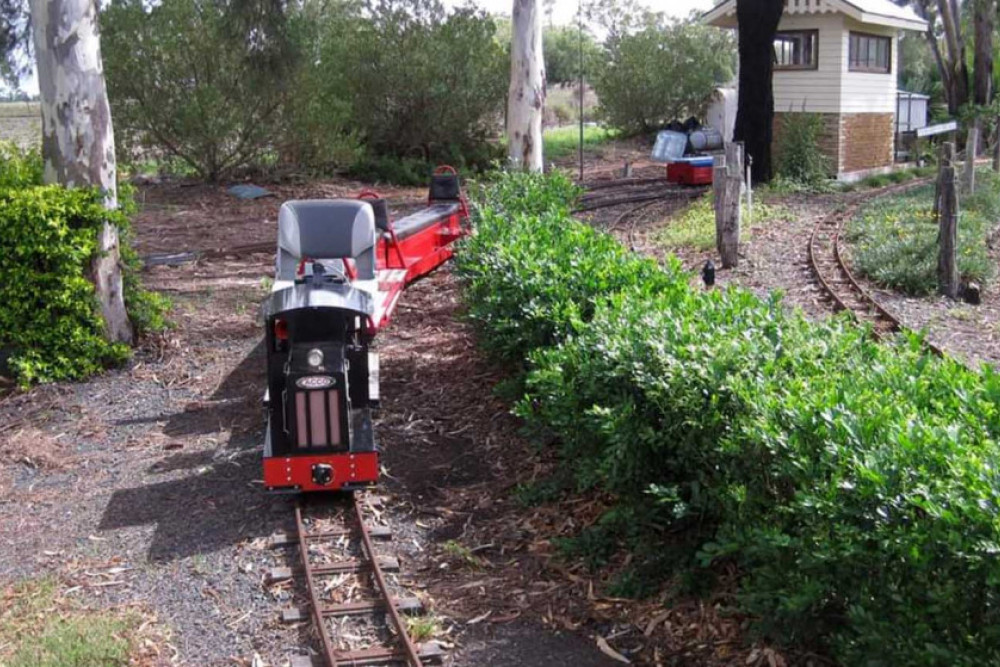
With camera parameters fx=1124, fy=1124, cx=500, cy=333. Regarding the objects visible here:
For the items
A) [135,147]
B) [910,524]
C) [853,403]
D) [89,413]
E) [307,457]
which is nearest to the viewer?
[910,524]

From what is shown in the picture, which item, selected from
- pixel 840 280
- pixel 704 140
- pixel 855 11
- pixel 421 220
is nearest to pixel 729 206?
pixel 840 280

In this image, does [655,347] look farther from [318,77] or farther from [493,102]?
[493,102]

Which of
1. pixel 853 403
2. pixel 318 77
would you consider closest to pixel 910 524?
pixel 853 403

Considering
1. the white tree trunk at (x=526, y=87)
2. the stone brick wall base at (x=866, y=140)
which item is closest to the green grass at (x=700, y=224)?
the white tree trunk at (x=526, y=87)

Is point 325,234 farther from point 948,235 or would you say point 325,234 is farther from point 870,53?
point 870,53

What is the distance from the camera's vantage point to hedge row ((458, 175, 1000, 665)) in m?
3.71

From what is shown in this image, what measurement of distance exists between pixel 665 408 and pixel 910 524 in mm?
1704

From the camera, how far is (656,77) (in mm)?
38656

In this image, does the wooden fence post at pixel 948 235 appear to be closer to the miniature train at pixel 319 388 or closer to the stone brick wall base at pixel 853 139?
the miniature train at pixel 319 388

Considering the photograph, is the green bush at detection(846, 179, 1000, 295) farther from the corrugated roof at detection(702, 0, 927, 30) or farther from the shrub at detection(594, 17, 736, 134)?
the shrub at detection(594, 17, 736, 134)

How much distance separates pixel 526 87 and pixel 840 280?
6942 mm

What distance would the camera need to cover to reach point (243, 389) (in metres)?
10.1

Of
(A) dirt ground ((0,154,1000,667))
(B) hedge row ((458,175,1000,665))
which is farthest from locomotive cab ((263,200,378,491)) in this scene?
(B) hedge row ((458,175,1000,665))

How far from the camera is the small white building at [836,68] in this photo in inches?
1008
